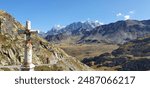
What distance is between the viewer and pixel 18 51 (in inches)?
3971

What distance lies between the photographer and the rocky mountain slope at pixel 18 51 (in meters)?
94.9

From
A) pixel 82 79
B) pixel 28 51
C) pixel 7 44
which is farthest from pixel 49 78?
pixel 7 44

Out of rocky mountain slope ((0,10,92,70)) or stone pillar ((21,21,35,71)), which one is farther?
rocky mountain slope ((0,10,92,70))

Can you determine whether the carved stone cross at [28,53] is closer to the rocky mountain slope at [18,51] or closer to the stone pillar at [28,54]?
the stone pillar at [28,54]

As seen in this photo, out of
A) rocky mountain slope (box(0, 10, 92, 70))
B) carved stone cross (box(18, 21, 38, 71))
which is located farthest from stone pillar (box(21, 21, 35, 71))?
rocky mountain slope (box(0, 10, 92, 70))

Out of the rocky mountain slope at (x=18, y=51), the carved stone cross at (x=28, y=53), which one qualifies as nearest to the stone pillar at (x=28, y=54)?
the carved stone cross at (x=28, y=53)

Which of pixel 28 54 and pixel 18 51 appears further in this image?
pixel 18 51

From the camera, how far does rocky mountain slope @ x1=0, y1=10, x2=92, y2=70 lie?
94938 millimetres

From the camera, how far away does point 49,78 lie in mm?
7469

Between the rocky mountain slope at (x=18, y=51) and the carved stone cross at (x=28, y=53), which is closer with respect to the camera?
the carved stone cross at (x=28, y=53)

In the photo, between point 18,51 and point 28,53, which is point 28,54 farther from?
point 18,51

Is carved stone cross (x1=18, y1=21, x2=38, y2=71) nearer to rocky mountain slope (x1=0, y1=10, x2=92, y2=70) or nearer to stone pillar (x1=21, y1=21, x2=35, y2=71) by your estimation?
stone pillar (x1=21, y1=21, x2=35, y2=71)

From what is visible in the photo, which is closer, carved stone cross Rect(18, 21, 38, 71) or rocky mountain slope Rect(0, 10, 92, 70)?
carved stone cross Rect(18, 21, 38, 71)

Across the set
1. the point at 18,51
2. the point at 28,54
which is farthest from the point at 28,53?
the point at 18,51
